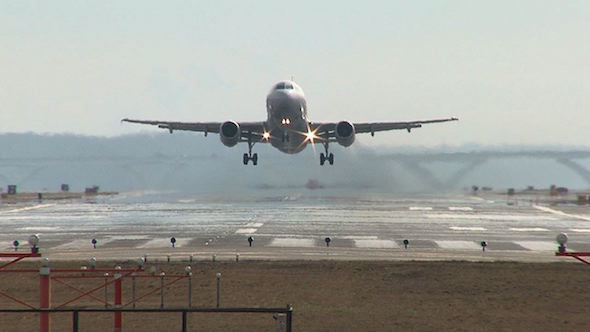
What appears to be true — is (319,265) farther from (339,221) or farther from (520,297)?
(339,221)

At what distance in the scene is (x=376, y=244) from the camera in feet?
170

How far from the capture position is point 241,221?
2876 inches

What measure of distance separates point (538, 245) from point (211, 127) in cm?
3318

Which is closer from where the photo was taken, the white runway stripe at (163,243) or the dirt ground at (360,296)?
the dirt ground at (360,296)

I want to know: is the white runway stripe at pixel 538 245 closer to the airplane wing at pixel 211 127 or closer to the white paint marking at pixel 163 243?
the white paint marking at pixel 163 243

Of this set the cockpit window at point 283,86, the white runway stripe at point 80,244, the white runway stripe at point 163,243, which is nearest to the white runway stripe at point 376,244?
the white runway stripe at point 163,243

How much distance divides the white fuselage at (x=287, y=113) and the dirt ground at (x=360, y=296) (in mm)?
22713

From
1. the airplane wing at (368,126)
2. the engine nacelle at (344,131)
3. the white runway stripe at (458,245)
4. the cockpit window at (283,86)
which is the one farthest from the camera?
the airplane wing at (368,126)

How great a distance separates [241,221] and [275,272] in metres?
35.4

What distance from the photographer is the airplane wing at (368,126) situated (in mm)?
69375

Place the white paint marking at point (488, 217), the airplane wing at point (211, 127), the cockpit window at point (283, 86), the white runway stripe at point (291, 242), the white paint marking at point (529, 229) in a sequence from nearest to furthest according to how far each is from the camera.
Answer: the white runway stripe at point (291, 242)
the cockpit window at point (283, 86)
the white paint marking at point (529, 229)
the airplane wing at point (211, 127)
the white paint marking at point (488, 217)

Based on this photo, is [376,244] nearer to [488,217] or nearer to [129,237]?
[129,237]

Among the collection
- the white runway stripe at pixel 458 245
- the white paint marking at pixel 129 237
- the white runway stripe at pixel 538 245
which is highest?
the white paint marking at pixel 129 237

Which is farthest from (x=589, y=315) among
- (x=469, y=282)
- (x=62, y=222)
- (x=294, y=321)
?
(x=62, y=222)
